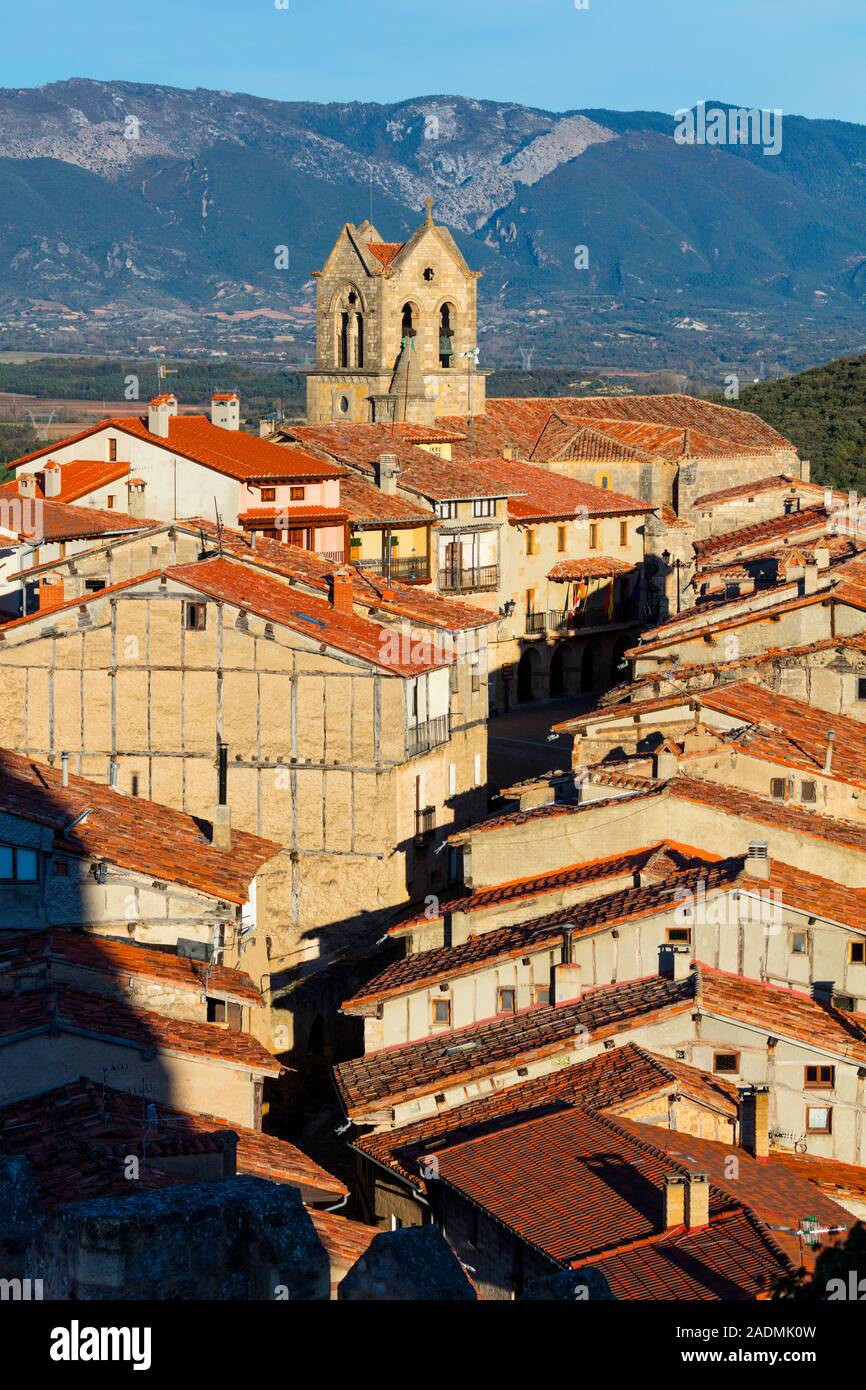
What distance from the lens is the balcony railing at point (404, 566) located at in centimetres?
5225

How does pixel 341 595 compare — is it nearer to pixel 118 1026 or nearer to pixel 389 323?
pixel 118 1026

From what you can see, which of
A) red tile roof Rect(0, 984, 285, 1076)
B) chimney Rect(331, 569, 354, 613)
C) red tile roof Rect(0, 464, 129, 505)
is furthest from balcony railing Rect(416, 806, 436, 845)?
red tile roof Rect(0, 464, 129, 505)

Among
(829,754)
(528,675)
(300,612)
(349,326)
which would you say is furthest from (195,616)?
(349,326)

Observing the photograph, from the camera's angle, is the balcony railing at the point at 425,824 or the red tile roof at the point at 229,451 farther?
the red tile roof at the point at 229,451

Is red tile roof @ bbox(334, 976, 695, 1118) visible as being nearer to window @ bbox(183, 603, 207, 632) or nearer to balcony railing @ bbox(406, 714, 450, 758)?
balcony railing @ bbox(406, 714, 450, 758)

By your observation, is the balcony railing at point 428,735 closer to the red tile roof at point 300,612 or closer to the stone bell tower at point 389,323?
the red tile roof at point 300,612

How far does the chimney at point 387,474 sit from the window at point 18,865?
27651 millimetres

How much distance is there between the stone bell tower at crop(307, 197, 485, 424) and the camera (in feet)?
245

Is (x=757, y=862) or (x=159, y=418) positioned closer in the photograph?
(x=757, y=862)

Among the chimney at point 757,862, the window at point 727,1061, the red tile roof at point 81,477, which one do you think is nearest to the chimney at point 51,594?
the red tile roof at point 81,477

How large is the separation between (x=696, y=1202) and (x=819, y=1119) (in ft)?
17.9

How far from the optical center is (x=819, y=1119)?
79.8 ft

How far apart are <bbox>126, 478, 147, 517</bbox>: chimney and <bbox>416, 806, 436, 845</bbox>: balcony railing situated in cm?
1475
